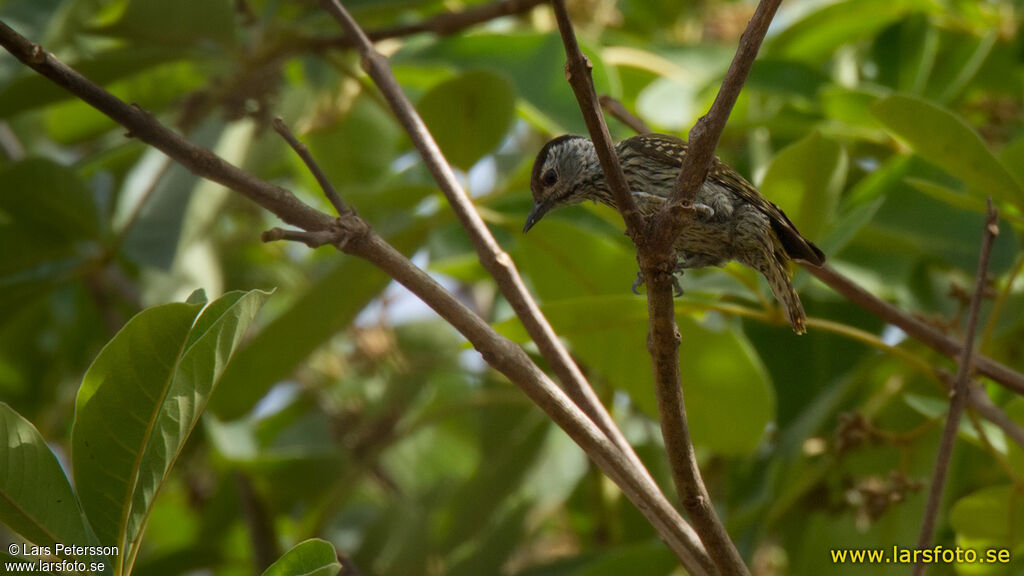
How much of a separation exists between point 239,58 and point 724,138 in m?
1.81

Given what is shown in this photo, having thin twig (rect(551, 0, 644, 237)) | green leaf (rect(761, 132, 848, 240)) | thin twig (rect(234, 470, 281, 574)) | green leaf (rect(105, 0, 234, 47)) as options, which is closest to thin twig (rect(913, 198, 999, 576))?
green leaf (rect(761, 132, 848, 240))

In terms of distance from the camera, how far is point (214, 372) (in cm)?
189

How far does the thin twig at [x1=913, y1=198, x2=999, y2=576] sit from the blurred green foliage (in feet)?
1.31

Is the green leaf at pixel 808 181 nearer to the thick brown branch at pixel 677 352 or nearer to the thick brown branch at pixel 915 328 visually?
the thick brown branch at pixel 915 328

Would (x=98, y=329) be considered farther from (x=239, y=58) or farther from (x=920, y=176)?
(x=920, y=176)

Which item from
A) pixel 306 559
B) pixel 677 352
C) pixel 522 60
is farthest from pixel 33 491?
pixel 522 60

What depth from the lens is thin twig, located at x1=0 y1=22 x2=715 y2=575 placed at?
1919mm

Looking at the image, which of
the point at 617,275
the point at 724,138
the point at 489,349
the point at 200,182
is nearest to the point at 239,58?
the point at 200,182

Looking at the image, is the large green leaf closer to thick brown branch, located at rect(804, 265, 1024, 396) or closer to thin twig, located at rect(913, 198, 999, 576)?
thick brown branch, located at rect(804, 265, 1024, 396)

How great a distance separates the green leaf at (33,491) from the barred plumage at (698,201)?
1.63 m

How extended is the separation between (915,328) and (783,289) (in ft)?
1.30

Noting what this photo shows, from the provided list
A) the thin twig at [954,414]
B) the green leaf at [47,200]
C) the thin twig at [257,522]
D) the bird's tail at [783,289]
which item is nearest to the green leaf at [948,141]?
the thin twig at [954,414]

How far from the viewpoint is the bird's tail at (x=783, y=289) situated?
275 centimetres

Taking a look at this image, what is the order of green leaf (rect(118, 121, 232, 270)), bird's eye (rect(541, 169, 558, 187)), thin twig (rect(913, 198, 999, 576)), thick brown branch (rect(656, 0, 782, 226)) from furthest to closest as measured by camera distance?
green leaf (rect(118, 121, 232, 270)), bird's eye (rect(541, 169, 558, 187)), thin twig (rect(913, 198, 999, 576)), thick brown branch (rect(656, 0, 782, 226))
